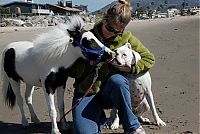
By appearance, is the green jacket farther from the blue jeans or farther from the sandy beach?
the sandy beach

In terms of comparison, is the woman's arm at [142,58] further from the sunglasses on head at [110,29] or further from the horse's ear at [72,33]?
Result: the horse's ear at [72,33]

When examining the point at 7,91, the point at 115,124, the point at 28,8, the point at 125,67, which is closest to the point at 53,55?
the point at 125,67

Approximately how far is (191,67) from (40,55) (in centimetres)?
464

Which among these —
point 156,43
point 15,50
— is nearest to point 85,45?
point 15,50

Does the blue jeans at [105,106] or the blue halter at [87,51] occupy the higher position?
the blue halter at [87,51]

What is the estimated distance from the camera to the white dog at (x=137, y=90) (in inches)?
165

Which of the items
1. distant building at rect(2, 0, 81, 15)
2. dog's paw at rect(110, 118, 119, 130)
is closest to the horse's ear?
dog's paw at rect(110, 118, 119, 130)

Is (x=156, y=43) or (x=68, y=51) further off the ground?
(x=68, y=51)

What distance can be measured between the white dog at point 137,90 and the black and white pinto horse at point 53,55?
0.16m

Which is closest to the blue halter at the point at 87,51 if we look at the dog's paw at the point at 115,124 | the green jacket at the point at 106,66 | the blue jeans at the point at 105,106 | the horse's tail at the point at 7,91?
the green jacket at the point at 106,66

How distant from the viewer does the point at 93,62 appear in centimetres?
438

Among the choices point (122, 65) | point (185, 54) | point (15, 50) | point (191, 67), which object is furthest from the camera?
point (185, 54)

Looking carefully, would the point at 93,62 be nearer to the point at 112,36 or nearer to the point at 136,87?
the point at 112,36

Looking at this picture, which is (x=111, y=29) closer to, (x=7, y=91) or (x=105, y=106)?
(x=105, y=106)
